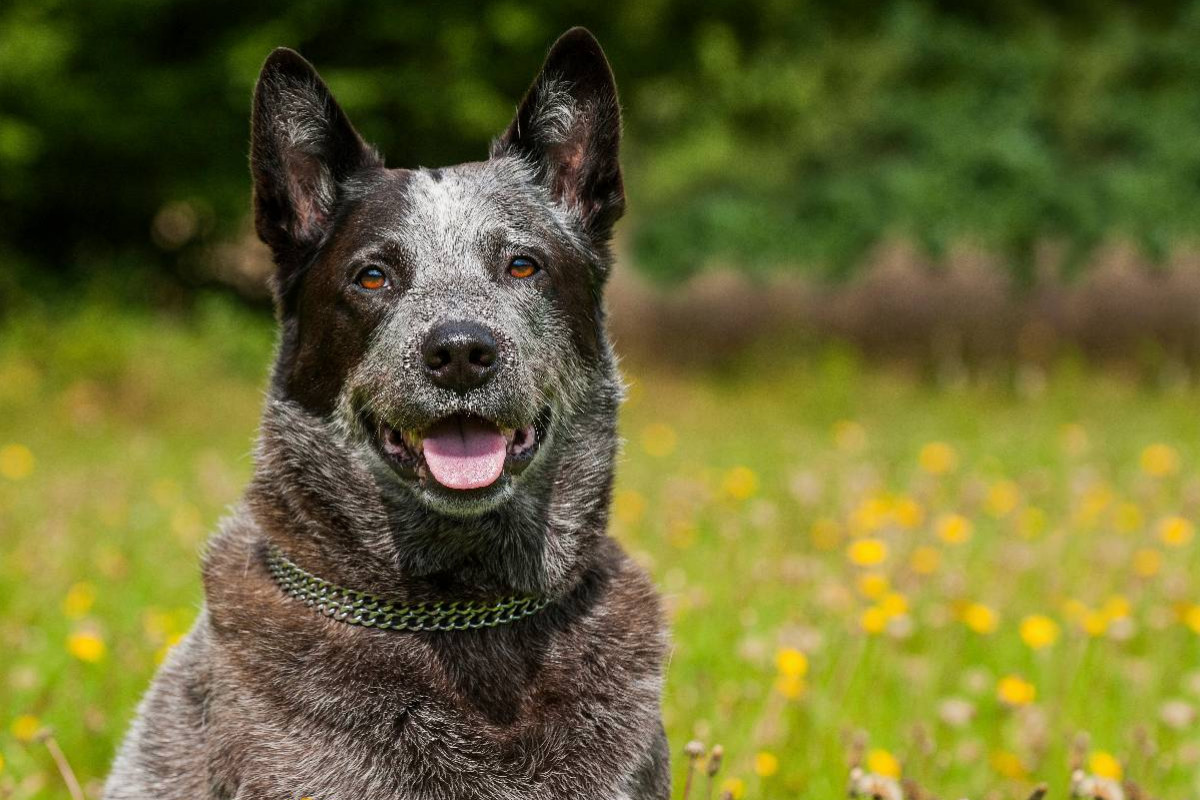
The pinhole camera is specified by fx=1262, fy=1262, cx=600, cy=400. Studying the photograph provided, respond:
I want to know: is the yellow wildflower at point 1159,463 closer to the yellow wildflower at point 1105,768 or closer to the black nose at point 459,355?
the yellow wildflower at point 1105,768

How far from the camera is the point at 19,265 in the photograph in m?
13.3

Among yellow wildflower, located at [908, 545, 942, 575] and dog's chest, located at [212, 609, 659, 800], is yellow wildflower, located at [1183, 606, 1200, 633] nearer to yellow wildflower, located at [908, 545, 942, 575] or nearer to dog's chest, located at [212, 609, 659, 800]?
yellow wildflower, located at [908, 545, 942, 575]

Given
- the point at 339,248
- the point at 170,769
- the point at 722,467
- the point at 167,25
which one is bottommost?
the point at 170,769

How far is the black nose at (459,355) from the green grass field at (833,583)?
1111 mm

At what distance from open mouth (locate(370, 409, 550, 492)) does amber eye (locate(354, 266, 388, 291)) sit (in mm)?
355

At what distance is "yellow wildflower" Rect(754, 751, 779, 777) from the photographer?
11.3 ft

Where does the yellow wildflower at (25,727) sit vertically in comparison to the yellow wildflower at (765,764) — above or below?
below

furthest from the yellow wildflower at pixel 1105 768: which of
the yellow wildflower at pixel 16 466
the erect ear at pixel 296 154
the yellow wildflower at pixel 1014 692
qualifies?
the yellow wildflower at pixel 16 466

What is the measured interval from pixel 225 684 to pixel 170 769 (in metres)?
0.44

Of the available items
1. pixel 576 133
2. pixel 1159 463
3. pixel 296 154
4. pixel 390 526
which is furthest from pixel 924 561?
pixel 296 154

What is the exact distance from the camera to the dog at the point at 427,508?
2721 mm

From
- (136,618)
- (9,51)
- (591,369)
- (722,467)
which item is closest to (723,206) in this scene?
(722,467)

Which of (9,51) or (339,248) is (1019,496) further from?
(9,51)

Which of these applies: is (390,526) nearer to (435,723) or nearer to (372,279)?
(435,723)
